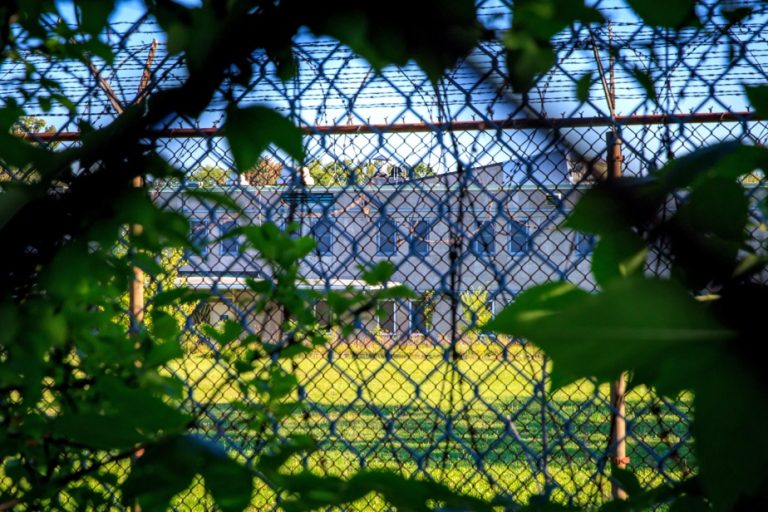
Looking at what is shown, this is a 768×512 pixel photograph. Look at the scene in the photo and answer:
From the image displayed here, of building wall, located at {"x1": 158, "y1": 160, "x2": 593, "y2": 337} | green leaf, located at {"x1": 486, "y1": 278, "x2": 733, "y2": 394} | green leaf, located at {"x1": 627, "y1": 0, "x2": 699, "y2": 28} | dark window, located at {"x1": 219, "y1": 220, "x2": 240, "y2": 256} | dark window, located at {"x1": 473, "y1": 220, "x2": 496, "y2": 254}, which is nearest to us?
green leaf, located at {"x1": 486, "y1": 278, "x2": 733, "y2": 394}

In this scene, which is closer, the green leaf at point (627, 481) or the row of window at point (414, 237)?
the green leaf at point (627, 481)

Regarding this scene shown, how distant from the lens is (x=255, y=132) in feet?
1.50

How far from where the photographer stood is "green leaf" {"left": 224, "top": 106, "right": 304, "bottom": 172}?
0.46 m

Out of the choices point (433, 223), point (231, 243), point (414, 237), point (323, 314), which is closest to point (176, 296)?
point (323, 314)

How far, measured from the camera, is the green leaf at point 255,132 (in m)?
0.46

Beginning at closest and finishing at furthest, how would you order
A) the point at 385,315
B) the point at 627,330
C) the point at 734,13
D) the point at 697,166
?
the point at 627,330 → the point at 697,166 → the point at 734,13 → the point at 385,315

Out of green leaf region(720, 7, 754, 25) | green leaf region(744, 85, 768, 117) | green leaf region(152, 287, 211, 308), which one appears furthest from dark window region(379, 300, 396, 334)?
green leaf region(744, 85, 768, 117)

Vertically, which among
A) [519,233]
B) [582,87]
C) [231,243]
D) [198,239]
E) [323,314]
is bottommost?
[582,87]

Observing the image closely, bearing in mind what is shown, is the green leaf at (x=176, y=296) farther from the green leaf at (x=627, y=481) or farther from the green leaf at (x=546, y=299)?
the green leaf at (x=546, y=299)

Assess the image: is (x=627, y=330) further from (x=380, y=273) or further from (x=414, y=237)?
(x=414, y=237)

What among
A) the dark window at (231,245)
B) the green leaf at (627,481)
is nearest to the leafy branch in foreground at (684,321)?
the green leaf at (627,481)

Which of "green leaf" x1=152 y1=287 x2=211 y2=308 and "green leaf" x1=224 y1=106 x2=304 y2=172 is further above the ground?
"green leaf" x1=152 y1=287 x2=211 y2=308

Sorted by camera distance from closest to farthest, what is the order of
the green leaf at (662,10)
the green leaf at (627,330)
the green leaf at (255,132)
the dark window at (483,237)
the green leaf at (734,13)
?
the green leaf at (627,330) → the green leaf at (662,10) → the green leaf at (255,132) → the green leaf at (734,13) → the dark window at (483,237)

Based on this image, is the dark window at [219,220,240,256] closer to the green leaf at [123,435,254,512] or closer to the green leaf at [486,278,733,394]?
the green leaf at [123,435,254,512]
